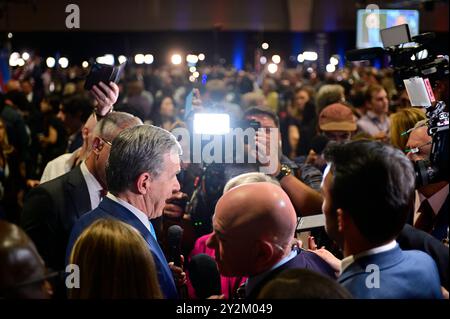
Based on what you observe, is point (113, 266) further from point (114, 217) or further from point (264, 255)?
point (114, 217)

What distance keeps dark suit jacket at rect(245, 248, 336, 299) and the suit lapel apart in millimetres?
1179

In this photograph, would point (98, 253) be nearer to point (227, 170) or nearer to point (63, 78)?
point (227, 170)

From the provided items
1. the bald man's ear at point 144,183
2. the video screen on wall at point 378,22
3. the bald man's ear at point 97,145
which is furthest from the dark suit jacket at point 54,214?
the video screen on wall at point 378,22

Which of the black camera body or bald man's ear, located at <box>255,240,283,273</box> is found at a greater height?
the black camera body

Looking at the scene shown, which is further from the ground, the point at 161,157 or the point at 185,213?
the point at 161,157

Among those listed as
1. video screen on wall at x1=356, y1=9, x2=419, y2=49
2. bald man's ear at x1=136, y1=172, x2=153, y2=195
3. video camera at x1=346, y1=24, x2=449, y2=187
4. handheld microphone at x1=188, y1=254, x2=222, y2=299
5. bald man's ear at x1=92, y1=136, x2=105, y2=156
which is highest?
video screen on wall at x1=356, y1=9, x2=419, y2=49

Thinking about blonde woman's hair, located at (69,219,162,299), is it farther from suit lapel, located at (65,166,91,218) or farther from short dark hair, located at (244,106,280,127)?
short dark hair, located at (244,106,280,127)

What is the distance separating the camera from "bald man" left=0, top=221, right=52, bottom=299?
63.7 inches

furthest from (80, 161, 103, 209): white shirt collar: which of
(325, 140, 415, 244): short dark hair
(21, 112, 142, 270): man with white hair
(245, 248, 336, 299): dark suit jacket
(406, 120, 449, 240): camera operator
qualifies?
(325, 140, 415, 244): short dark hair

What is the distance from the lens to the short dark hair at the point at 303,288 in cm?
161

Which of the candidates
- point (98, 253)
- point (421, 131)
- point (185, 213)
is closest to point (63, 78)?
point (185, 213)

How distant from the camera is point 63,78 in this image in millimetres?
14555

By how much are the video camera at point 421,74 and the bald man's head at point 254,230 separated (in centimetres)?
56
